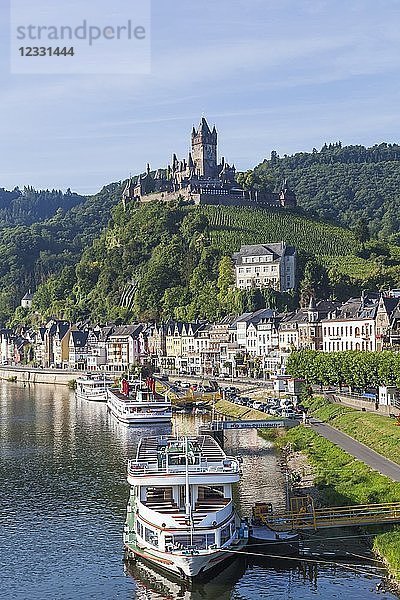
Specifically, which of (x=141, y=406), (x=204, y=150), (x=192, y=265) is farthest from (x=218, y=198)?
(x=141, y=406)

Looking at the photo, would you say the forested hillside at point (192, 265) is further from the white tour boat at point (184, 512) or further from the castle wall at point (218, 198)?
the white tour boat at point (184, 512)

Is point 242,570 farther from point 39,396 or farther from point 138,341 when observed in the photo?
point 138,341

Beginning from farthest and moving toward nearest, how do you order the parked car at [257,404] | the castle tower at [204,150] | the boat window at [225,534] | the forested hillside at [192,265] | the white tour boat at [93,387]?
the castle tower at [204,150]
the forested hillside at [192,265]
the white tour boat at [93,387]
the parked car at [257,404]
the boat window at [225,534]

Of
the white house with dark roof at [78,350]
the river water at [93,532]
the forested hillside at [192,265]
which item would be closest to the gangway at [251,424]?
the river water at [93,532]

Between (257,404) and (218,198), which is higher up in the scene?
(218,198)

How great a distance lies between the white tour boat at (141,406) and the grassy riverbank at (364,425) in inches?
490

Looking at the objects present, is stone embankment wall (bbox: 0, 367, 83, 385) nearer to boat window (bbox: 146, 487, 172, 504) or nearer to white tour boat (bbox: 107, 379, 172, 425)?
white tour boat (bbox: 107, 379, 172, 425)

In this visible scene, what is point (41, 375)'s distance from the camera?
13500cm

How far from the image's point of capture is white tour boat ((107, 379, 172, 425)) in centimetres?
7688

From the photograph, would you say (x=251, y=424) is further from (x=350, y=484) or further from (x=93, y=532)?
(x=93, y=532)

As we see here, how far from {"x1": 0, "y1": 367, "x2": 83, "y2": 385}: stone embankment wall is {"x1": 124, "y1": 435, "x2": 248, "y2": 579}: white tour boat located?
89.2 metres

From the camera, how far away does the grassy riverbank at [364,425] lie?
51.3 meters

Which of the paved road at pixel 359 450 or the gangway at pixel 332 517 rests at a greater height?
the paved road at pixel 359 450

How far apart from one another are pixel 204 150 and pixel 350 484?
454ft
